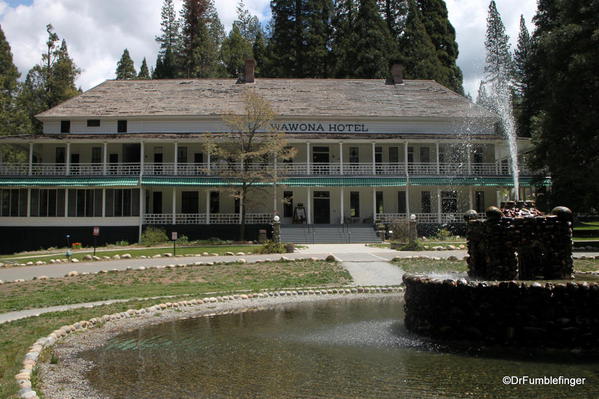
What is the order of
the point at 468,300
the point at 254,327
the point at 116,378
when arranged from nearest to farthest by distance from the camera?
the point at 116,378
the point at 468,300
the point at 254,327

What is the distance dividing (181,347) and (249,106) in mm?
27228

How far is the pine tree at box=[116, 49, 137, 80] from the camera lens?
74.0 metres

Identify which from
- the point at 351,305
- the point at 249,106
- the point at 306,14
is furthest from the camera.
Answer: the point at 306,14

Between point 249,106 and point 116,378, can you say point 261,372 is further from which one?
point 249,106

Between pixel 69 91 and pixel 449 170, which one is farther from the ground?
pixel 69 91

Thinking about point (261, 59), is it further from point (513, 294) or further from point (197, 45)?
point (513, 294)

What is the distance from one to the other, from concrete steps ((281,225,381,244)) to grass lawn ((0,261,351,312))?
1275cm

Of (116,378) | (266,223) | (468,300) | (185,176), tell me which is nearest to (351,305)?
(468,300)

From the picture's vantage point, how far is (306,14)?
6097cm

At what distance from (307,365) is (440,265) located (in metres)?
12.7

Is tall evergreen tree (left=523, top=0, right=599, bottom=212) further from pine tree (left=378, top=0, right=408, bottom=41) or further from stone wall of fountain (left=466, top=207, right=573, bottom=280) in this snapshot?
pine tree (left=378, top=0, right=408, bottom=41)

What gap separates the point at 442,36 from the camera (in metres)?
63.7

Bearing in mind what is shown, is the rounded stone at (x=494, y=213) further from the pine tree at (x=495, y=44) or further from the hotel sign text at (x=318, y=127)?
the pine tree at (x=495, y=44)

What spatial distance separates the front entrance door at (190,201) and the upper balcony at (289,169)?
2032 millimetres
